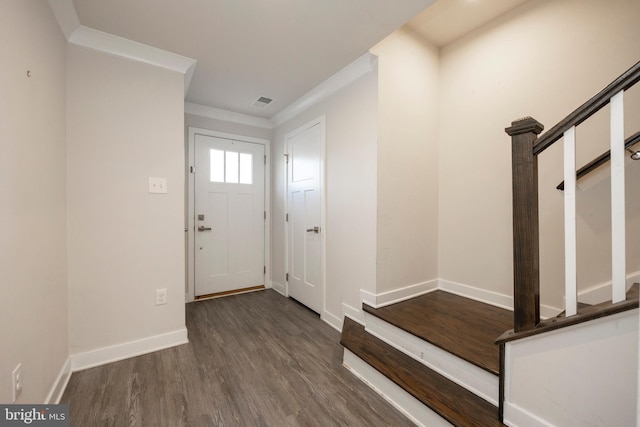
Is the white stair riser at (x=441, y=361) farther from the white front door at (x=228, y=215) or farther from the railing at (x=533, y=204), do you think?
the white front door at (x=228, y=215)

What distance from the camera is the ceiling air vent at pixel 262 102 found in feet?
9.75

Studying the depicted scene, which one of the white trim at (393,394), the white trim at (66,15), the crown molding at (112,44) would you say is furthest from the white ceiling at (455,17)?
the white trim at (393,394)

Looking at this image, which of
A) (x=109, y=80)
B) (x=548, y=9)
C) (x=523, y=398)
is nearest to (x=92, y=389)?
(x=109, y=80)

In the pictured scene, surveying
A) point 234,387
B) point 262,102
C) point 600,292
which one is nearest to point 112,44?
point 262,102

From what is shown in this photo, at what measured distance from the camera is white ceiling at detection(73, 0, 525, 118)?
1.62m

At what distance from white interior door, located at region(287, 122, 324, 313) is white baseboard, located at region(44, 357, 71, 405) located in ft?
6.45

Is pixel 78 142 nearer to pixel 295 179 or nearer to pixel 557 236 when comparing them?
pixel 295 179

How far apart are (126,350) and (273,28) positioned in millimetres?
2624

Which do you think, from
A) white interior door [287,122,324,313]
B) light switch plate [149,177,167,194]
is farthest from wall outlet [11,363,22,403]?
white interior door [287,122,324,313]

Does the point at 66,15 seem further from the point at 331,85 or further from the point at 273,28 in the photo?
the point at 331,85

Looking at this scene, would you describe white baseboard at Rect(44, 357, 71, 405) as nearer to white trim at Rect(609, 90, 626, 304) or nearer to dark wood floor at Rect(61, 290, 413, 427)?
dark wood floor at Rect(61, 290, 413, 427)

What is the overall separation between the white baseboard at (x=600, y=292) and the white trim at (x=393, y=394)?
130 centimetres

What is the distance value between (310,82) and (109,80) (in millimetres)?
1638

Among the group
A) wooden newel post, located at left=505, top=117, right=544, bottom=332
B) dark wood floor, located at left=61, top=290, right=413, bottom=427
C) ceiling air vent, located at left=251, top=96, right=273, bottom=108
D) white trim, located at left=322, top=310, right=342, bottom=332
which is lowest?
dark wood floor, located at left=61, top=290, right=413, bottom=427
